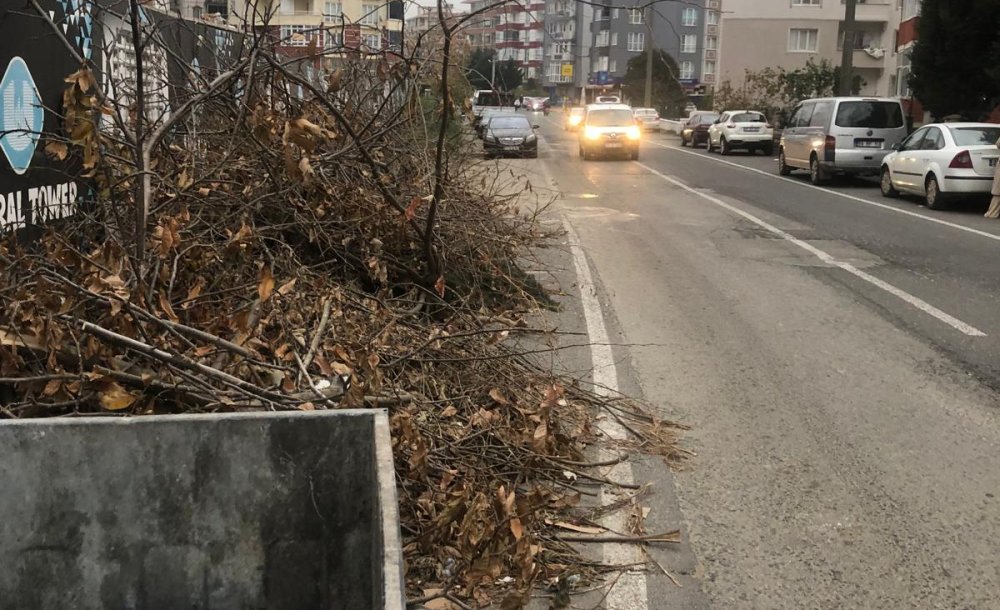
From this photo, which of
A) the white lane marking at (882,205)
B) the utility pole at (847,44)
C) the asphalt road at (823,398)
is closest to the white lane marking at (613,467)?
the asphalt road at (823,398)

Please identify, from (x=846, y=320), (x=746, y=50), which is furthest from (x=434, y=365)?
(x=746, y=50)

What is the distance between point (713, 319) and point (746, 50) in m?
65.0

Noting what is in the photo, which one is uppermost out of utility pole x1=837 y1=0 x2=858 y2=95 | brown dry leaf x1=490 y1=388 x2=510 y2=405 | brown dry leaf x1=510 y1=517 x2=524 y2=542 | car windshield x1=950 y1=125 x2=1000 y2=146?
utility pole x1=837 y1=0 x2=858 y2=95

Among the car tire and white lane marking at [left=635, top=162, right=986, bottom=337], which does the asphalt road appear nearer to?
white lane marking at [left=635, top=162, right=986, bottom=337]

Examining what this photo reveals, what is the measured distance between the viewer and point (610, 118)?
104ft

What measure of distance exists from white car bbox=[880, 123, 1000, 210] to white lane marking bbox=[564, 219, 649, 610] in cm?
933

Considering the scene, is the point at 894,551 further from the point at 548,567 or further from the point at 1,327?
the point at 1,327

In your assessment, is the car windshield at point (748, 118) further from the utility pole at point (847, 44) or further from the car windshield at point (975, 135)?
the car windshield at point (975, 135)

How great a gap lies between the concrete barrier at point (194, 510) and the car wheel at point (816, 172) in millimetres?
21190

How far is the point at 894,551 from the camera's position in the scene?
14.5 ft

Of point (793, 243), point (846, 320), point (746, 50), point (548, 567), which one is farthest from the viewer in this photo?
point (746, 50)

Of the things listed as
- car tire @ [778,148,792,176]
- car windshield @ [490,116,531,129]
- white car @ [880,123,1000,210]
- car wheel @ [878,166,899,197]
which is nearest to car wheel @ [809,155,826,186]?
car tire @ [778,148,792,176]

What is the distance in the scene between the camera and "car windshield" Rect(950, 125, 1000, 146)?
17.4m

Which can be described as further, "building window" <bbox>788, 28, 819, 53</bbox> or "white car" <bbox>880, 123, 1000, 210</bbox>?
"building window" <bbox>788, 28, 819, 53</bbox>
